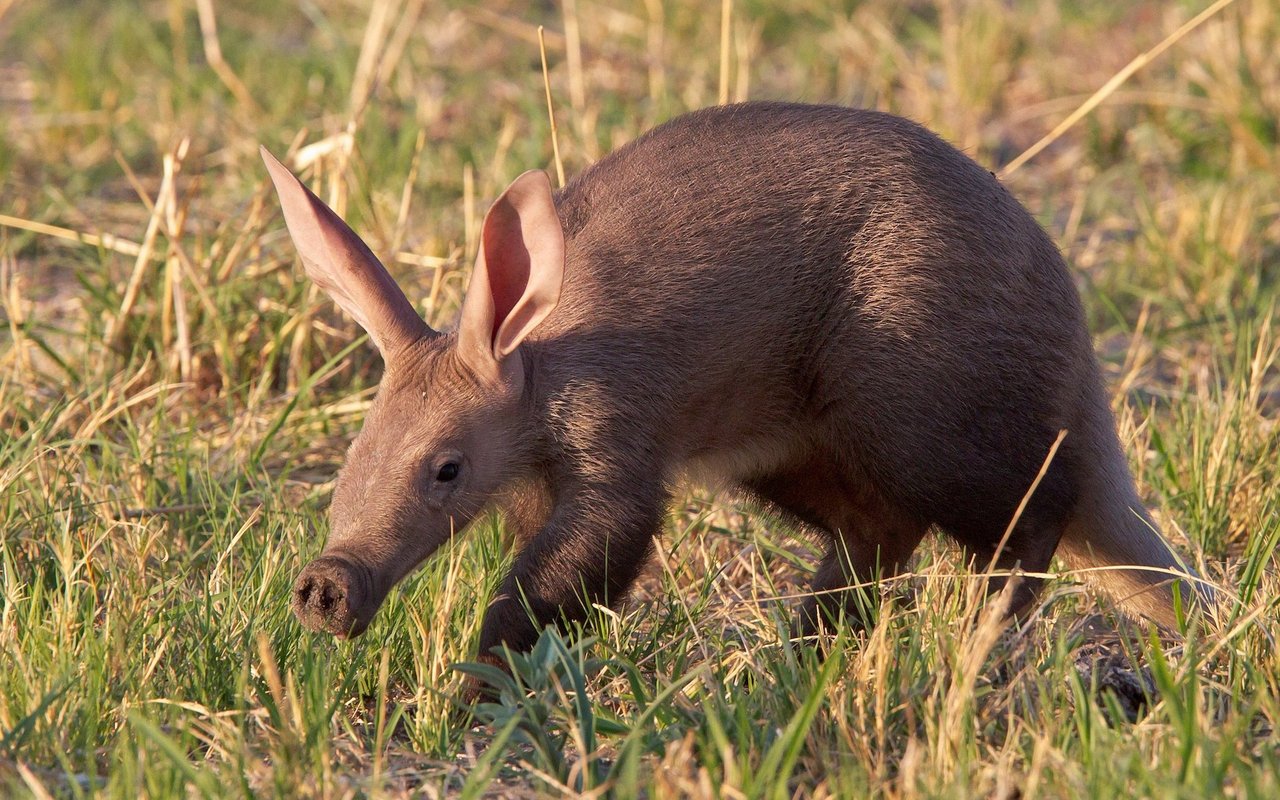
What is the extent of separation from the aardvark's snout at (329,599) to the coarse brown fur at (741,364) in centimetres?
19

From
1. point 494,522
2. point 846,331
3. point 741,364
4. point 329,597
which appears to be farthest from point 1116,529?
point 329,597

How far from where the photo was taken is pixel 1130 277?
564cm

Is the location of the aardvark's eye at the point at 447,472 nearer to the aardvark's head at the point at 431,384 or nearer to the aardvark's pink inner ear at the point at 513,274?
the aardvark's head at the point at 431,384

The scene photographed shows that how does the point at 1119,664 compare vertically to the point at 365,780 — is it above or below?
below

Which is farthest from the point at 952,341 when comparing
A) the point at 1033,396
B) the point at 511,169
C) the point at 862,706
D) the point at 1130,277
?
the point at 511,169

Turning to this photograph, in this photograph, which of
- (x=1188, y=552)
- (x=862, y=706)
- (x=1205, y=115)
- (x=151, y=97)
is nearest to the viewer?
(x=862, y=706)

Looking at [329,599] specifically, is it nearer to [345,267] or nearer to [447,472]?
[447,472]

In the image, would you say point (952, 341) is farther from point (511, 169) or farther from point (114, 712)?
point (511, 169)

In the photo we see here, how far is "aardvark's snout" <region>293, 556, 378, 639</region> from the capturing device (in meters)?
3.07

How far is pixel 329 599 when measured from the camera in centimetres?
308

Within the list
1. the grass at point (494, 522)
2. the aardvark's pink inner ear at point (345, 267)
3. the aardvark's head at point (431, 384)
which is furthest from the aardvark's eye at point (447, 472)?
the aardvark's pink inner ear at point (345, 267)

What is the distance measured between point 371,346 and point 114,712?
2.22m

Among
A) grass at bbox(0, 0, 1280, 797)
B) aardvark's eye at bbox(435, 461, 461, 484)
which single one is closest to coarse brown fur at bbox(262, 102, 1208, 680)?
aardvark's eye at bbox(435, 461, 461, 484)

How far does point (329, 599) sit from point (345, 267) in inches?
28.9
